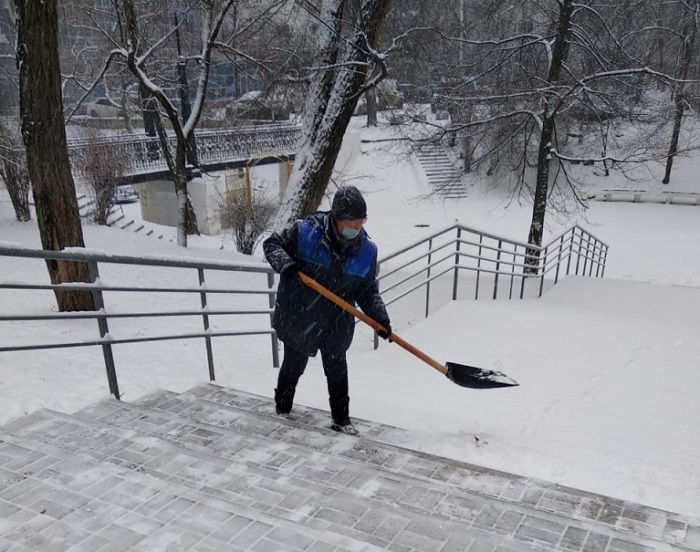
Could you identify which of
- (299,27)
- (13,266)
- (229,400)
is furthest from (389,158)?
(229,400)

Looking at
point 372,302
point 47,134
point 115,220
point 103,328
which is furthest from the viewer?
point 115,220

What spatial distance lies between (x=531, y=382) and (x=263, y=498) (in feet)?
9.67

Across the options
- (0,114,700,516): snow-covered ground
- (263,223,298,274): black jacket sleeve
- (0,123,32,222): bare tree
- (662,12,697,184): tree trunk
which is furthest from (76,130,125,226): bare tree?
(662,12,697,184): tree trunk

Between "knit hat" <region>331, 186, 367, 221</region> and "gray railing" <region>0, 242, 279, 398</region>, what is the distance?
1394 millimetres

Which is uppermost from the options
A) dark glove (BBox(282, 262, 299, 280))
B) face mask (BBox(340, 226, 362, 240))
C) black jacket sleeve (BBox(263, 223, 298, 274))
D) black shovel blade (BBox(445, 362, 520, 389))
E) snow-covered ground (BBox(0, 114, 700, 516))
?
face mask (BBox(340, 226, 362, 240))

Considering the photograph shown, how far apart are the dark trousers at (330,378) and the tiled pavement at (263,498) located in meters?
0.20

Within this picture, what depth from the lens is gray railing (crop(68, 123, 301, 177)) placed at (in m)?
16.4

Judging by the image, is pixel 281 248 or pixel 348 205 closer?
pixel 348 205

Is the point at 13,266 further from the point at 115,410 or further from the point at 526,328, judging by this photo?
the point at 526,328

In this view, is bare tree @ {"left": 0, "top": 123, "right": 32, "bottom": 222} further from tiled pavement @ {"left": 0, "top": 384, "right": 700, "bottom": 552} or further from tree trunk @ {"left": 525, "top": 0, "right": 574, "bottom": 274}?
tiled pavement @ {"left": 0, "top": 384, "right": 700, "bottom": 552}

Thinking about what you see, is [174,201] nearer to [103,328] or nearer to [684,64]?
[684,64]

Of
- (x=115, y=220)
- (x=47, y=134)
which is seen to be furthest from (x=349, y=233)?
(x=115, y=220)

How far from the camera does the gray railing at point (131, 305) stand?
139 inches

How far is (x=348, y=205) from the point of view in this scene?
10.2 feet
